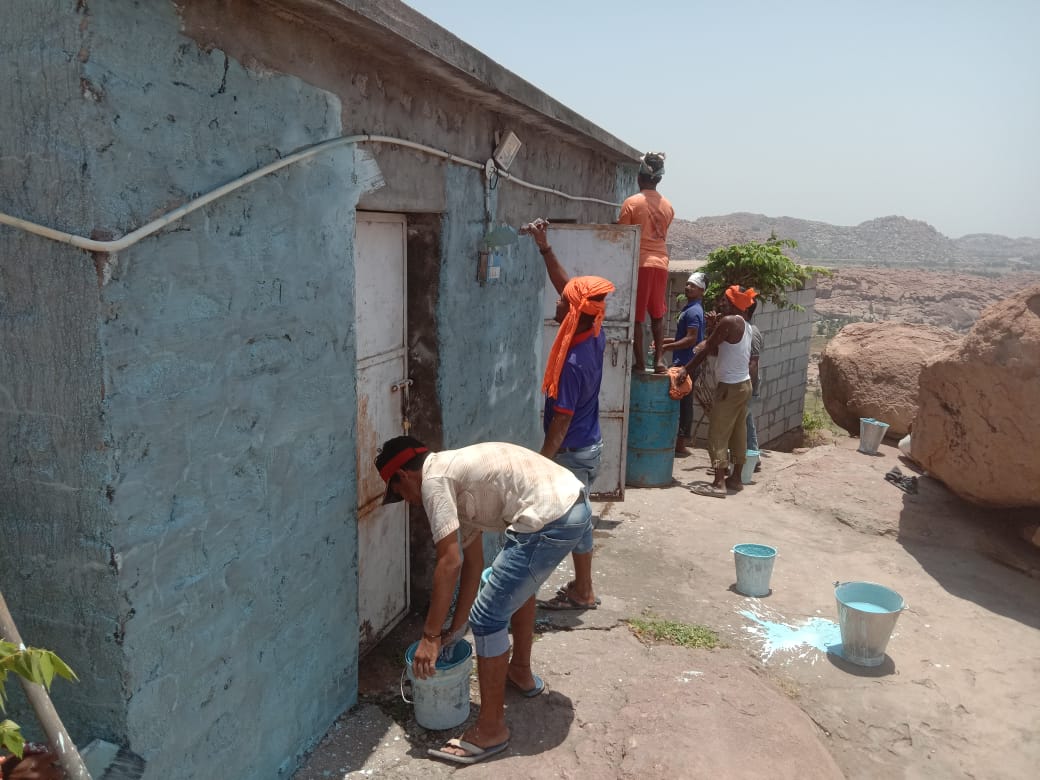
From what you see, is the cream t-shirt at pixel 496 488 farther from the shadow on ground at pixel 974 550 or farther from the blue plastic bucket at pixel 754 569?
the shadow on ground at pixel 974 550

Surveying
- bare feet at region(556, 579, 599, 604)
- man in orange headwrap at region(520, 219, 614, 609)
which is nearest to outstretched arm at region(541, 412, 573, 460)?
man in orange headwrap at region(520, 219, 614, 609)

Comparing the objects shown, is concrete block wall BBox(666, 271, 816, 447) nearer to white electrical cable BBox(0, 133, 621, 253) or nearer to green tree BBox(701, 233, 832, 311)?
green tree BBox(701, 233, 832, 311)

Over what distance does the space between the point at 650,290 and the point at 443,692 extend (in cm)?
485

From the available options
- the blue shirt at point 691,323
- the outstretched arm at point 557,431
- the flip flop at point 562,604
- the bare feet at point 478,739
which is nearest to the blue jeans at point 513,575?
the bare feet at point 478,739

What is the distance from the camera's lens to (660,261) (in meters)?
7.35

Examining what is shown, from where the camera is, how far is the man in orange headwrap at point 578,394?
4.52 metres

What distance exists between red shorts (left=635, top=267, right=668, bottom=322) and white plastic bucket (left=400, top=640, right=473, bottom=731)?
14.8 ft

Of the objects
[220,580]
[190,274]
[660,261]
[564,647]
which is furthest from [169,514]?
[660,261]

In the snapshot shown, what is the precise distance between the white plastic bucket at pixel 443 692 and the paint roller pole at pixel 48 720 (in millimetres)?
1642

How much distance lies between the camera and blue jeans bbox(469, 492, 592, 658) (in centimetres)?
329

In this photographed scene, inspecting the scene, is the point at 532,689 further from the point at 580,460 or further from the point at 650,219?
the point at 650,219

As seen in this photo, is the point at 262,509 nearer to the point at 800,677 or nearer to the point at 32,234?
the point at 32,234

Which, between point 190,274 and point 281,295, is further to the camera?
point 281,295

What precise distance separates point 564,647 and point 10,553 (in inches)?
114
